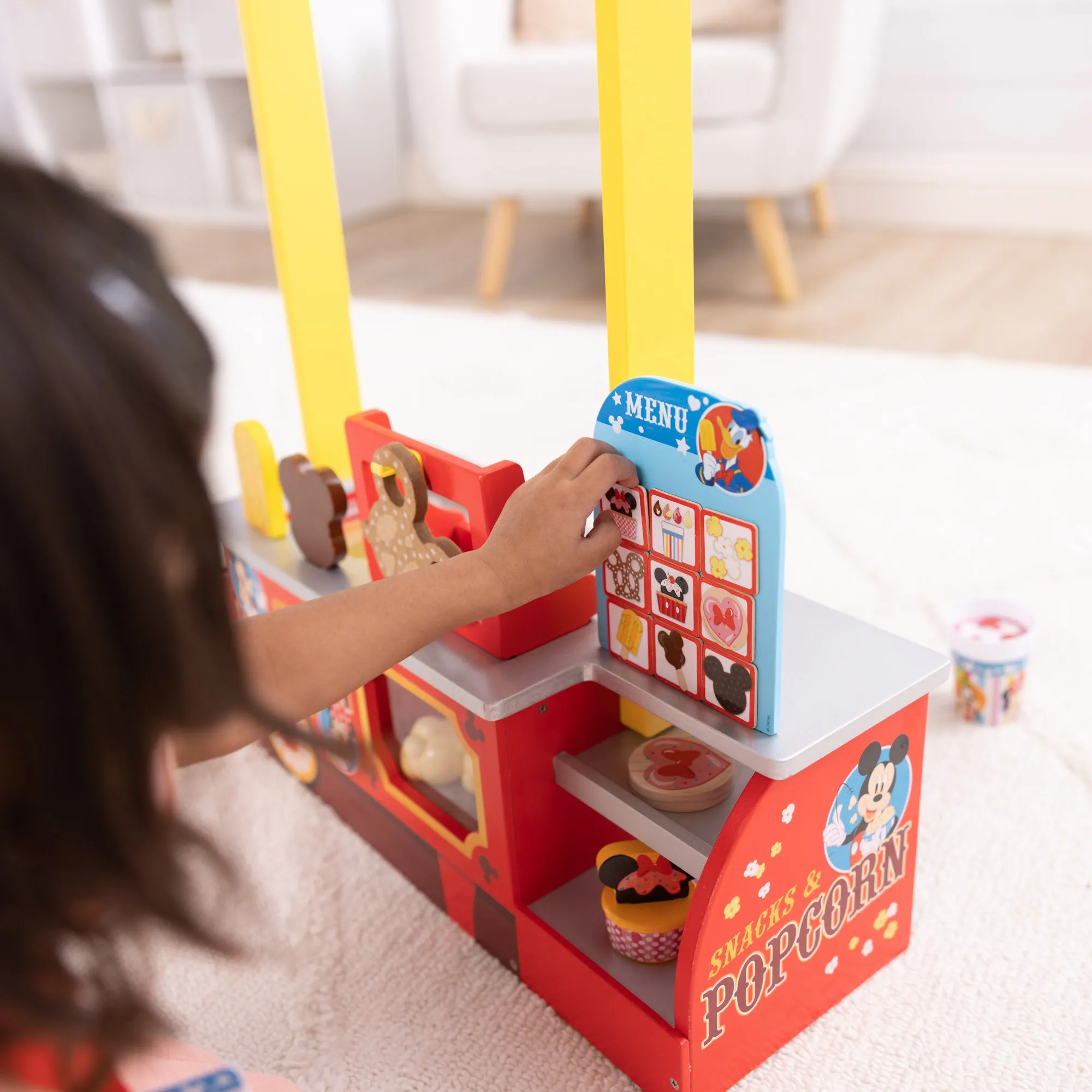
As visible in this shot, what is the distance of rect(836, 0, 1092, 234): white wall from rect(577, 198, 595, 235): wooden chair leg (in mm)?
594

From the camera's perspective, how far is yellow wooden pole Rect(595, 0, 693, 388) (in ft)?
2.00

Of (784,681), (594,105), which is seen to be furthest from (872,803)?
(594,105)

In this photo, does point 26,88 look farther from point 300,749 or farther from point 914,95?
point 300,749

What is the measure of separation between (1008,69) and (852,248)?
45cm

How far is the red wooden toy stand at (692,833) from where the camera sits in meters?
0.59

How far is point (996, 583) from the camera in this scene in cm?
112

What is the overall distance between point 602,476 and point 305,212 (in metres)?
0.44

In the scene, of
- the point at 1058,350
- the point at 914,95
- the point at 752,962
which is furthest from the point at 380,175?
the point at 752,962

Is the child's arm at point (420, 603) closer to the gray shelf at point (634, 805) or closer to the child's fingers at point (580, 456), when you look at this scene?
the child's fingers at point (580, 456)

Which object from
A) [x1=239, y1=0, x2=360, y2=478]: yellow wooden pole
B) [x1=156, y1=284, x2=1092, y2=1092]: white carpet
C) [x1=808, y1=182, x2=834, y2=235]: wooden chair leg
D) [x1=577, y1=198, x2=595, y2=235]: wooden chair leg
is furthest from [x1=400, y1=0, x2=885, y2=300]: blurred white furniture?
[x1=239, y1=0, x2=360, y2=478]: yellow wooden pole

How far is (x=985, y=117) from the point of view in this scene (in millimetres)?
2320

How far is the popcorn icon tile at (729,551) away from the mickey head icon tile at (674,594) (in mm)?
18

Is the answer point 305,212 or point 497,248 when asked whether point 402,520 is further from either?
point 497,248

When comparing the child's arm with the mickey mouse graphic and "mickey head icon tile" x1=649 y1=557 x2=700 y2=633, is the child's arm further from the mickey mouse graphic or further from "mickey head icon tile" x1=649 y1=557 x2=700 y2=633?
the mickey mouse graphic
